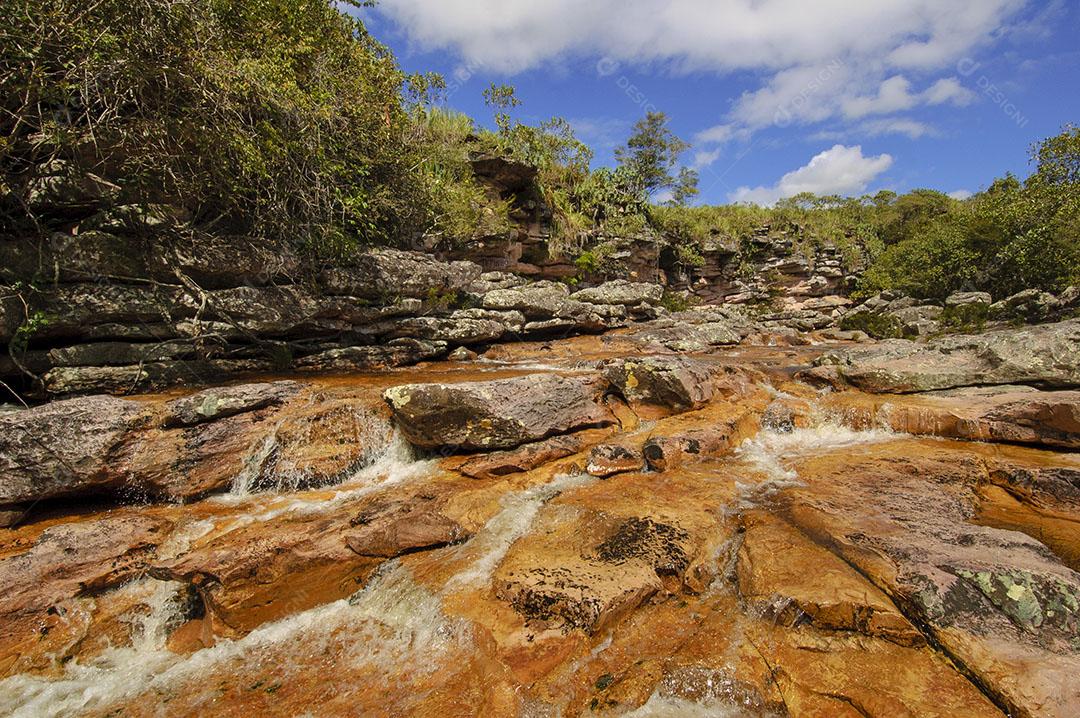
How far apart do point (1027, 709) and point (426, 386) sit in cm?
627

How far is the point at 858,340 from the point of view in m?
17.8

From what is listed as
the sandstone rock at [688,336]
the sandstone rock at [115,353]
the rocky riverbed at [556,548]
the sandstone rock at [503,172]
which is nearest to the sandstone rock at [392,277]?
the sandstone rock at [115,353]

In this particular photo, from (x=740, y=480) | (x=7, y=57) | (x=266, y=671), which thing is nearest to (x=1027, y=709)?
(x=740, y=480)

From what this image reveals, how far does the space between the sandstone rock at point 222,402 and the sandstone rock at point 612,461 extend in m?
4.96

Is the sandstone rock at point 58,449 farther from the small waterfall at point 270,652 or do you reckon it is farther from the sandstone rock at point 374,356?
the sandstone rock at point 374,356

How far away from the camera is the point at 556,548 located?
4410mm

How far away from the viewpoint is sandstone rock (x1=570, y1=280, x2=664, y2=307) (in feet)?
56.5

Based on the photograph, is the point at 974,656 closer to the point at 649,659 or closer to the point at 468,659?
the point at 649,659

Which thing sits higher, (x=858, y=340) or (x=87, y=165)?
(x=87, y=165)

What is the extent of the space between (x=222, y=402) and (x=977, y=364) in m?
12.6

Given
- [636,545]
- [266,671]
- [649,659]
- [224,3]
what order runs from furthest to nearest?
[224,3], [636,545], [266,671], [649,659]

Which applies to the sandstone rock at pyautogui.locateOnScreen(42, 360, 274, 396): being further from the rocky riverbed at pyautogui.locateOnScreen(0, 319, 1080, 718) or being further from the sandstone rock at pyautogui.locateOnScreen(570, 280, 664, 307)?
the sandstone rock at pyautogui.locateOnScreen(570, 280, 664, 307)

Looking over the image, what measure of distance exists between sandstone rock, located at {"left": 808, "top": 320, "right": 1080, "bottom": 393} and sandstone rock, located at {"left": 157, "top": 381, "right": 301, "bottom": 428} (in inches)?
403

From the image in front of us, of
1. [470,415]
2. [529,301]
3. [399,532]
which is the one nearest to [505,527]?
[399,532]
